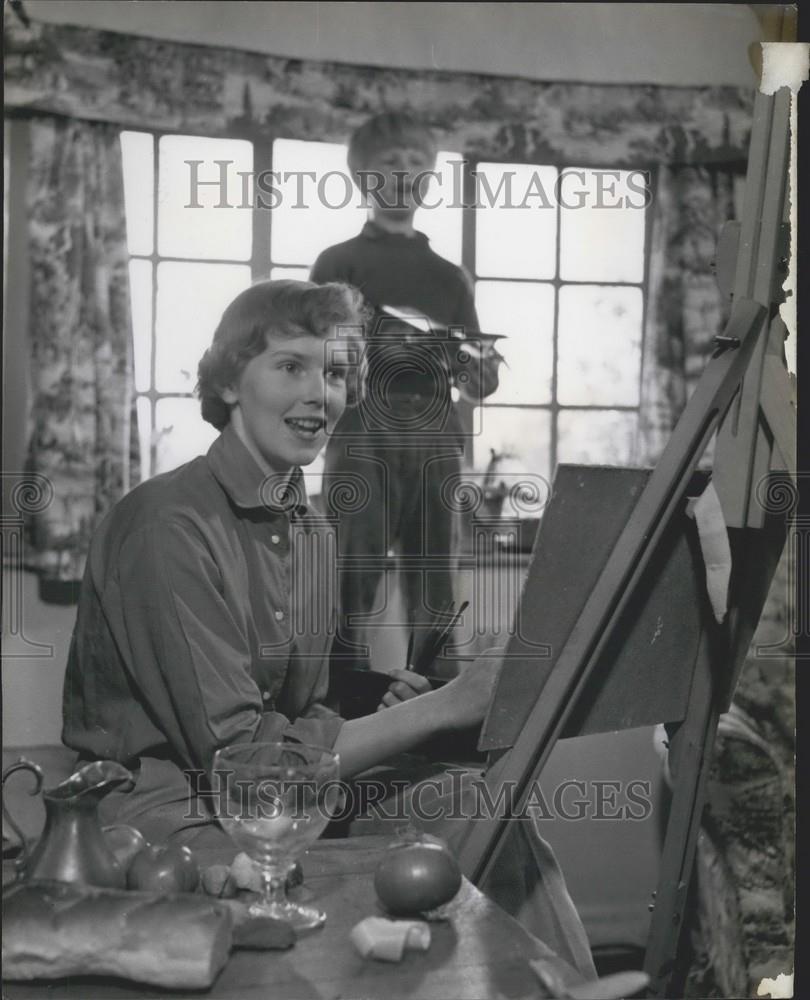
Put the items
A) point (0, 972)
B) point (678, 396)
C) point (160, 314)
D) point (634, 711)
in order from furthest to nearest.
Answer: point (678, 396) → point (160, 314) → point (634, 711) → point (0, 972)

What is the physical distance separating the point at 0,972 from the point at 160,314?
1156 millimetres

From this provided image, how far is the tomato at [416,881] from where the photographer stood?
3.96 ft

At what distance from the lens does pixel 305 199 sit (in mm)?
1951

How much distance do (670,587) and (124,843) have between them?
0.90 m

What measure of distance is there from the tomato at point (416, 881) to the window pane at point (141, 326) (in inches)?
40.9

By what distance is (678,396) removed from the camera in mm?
2080

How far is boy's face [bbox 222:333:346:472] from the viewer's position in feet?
6.45

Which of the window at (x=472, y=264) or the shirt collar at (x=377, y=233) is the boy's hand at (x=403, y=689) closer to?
the window at (x=472, y=264)

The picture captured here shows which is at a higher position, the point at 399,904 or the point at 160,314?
the point at 160,314

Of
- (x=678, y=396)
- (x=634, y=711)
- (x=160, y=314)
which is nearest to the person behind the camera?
(x=634, y=711)

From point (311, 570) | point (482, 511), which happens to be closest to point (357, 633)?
point (311, 570)

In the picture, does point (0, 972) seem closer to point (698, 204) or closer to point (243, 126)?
point (243, 126)

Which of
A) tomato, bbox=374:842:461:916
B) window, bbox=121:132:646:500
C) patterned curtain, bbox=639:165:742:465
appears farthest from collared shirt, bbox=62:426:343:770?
patterned curtain, bbox=639:165:742:465

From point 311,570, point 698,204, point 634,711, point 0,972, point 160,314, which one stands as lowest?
point 0,972
